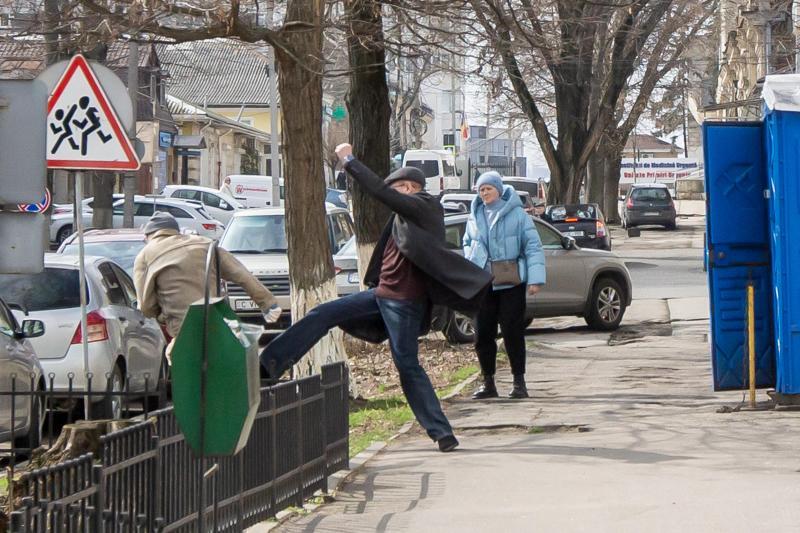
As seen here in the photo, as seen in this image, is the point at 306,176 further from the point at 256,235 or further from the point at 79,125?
the point at 256,235

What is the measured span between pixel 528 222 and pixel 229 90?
68887mm

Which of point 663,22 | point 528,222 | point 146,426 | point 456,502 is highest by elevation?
point 663,22

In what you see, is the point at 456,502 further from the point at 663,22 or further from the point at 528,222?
the point at 663,22

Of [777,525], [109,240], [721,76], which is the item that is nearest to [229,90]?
[721,76]

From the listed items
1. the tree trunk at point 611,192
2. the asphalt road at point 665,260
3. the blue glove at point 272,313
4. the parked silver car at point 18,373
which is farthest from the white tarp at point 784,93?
the tree trunk at point 611,192

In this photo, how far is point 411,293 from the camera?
8977 mm

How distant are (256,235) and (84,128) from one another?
9.49m

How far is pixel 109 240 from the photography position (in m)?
17.0

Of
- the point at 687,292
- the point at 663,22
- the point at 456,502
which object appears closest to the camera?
the point at 456,502

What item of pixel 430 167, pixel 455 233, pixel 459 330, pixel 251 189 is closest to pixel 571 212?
pixel 455 233

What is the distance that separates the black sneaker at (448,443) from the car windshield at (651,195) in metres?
44.3

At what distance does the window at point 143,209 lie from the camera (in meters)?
38.0

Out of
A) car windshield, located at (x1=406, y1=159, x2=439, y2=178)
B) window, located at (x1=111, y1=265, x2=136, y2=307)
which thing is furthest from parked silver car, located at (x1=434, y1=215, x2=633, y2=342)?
car windshield, located at (x1=406, y1=159, x2=439, y2=178)

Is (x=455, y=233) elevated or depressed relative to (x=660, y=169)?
depressed
